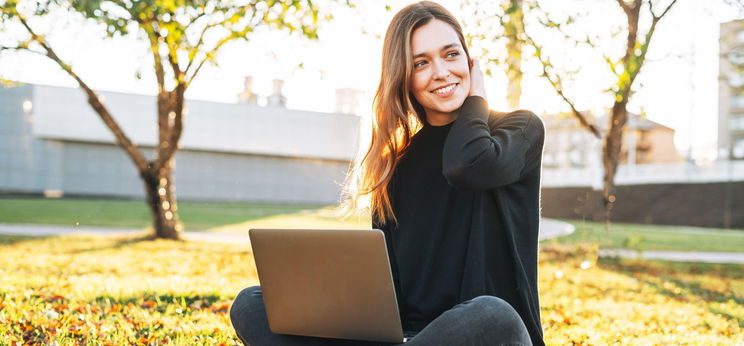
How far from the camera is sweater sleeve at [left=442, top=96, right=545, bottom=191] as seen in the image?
2201 millimetres

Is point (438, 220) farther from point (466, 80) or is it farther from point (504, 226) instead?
point (466, 80)

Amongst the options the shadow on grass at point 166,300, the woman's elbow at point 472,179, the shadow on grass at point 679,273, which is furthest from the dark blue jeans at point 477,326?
the shadow on grass at point 679,273

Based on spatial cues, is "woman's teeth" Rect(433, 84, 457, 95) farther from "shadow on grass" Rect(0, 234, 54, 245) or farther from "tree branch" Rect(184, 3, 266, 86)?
"shadow on grass" Rect(0, 234, 54, 245)

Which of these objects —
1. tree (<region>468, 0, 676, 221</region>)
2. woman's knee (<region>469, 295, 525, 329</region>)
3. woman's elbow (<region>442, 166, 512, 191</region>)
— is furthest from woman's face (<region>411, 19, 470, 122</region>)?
tree (<region>468, 0, 676, 221</region>)

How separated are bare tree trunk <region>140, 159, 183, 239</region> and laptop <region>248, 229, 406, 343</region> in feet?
33.1

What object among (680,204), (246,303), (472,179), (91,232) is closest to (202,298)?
(246,303)

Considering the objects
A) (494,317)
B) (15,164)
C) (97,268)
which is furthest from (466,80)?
(15,164)

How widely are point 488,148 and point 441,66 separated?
0.44m

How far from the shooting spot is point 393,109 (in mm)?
2641

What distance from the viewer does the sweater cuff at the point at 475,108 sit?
7.83 ft

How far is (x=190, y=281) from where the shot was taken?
20.9ft

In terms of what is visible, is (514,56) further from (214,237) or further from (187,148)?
(187,148)

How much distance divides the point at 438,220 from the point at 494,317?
18.5 inches

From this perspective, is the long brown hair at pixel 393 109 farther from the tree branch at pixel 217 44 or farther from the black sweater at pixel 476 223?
the tree branch at pixel 217 44
